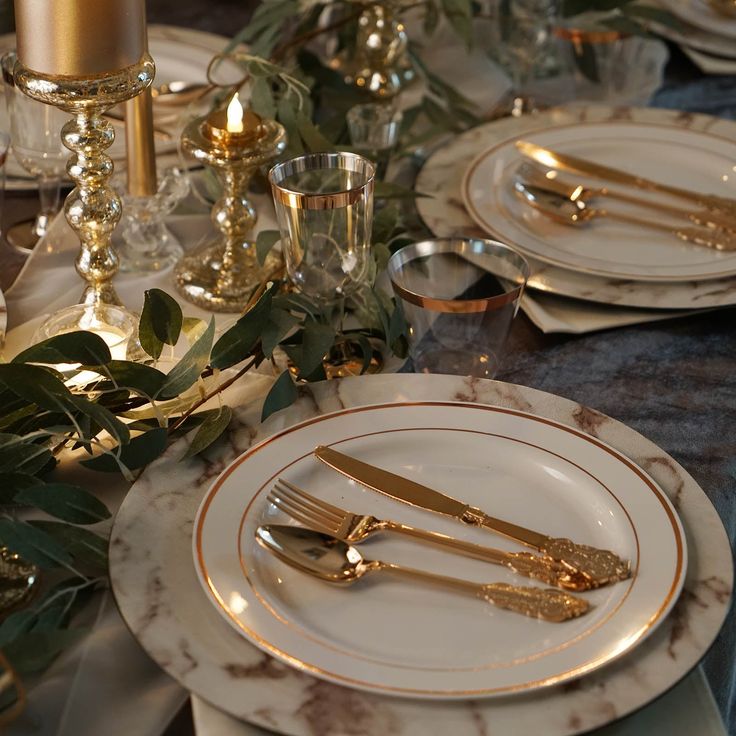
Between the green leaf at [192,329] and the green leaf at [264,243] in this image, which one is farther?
the green leaf at [264,243]

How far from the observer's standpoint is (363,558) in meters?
0.64

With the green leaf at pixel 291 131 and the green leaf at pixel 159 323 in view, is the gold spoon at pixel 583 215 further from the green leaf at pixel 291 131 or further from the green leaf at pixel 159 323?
the green leaf at pixel 159 323

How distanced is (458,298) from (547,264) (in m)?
0.13

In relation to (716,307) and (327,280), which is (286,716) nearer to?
(327,280)

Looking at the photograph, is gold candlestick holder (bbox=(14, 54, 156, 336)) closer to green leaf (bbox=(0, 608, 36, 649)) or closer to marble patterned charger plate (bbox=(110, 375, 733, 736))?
marble patterned charger plate (bbox=(110, 375, 733, 736))

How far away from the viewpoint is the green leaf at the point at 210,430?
714 millimetres

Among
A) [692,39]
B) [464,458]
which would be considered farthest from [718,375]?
[692,39]

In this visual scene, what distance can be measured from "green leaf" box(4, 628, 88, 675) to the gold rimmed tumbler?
13.1 inches

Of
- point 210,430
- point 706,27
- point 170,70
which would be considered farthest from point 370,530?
point 706,27

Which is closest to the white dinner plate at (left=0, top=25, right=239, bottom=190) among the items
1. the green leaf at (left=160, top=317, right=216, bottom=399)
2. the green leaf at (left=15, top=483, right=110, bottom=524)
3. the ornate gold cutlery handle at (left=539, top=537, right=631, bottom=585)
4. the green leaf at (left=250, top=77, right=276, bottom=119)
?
the green leaf at (left=250, top=77, right=276, bottom=119)

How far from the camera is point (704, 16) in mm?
1503

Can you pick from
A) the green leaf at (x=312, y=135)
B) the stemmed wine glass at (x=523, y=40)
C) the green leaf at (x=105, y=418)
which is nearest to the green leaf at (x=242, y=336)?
the green leaf at (x=105, y=418)

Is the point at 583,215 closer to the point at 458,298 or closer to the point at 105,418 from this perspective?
the point at 458,298

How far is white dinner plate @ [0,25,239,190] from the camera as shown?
1.12 metres
